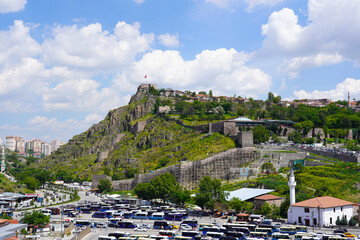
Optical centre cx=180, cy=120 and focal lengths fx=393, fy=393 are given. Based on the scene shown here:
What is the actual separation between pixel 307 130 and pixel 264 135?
18.7 meters

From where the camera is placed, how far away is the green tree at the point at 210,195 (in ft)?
213

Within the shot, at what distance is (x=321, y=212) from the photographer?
5241 centimetres

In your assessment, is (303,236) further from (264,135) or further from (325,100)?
(325,100)

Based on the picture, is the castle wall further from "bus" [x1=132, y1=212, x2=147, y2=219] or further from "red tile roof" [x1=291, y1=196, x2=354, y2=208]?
"red tile roof" [x1=291, y1=196, x2=354, y2=208]

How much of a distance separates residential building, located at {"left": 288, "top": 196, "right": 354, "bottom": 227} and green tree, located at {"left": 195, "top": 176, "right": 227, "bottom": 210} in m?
13.4

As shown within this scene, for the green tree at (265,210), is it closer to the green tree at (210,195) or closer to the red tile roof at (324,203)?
the red tile roof at (324,203)

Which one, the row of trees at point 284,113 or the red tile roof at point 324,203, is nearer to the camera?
the red tile roof at point 324,203

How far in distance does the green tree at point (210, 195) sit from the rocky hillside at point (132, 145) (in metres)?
26.9

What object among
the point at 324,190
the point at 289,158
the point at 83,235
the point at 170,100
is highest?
the point at 170,100

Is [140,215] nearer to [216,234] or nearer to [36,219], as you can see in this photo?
[36,219]

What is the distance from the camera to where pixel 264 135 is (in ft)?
345

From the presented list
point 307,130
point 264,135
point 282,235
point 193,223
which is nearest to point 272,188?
point 193,223

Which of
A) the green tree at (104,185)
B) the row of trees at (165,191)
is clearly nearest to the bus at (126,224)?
the row of trees at (165,191)

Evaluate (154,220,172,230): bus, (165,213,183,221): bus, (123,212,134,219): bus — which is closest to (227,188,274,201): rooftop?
(165,213,183,221): bus
